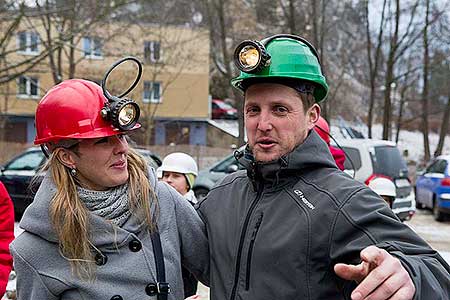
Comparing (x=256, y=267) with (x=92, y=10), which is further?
(x=92, y=10)

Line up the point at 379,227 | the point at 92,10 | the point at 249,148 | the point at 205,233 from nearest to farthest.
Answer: the point at 379,227, the point at 249,148, the point at 205,233, the point at 92,10

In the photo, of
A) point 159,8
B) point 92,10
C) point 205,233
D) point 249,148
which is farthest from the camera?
point 159,8

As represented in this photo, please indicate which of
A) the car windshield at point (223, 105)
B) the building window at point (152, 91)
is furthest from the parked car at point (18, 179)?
the car windshield at point (223, 105)

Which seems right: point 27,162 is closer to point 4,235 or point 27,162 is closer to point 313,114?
point 4,235

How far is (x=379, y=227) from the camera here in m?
1.73

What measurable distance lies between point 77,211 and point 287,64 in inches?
38.7

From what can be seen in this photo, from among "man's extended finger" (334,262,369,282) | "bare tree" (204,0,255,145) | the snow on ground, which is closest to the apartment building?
"bare tree" (204,0,255,145)

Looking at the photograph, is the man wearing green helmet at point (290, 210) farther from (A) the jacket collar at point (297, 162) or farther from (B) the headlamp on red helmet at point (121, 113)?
(B) the headlamp on red helmet at point (121, 113)

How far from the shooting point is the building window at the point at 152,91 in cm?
2985

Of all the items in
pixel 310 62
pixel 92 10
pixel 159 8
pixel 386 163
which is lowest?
pixel 386 163

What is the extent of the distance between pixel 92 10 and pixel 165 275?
35.0 feet

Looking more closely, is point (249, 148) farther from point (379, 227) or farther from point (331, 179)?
point (379, 227)

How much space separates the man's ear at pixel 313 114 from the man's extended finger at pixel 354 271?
2.50 ft

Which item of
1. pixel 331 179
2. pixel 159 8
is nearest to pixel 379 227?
pixel 331 179
